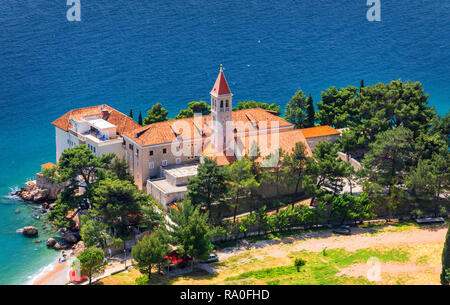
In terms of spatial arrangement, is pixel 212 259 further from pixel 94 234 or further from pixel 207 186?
pixel 94 234

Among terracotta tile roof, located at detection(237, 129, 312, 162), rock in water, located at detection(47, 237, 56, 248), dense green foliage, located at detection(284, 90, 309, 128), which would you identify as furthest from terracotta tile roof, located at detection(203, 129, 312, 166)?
rock in water, located at detection(47, 237, 56, 248)

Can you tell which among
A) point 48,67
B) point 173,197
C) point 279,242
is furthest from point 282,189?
point 48,67

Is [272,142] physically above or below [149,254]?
above

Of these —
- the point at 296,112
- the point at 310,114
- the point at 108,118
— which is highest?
the point at 296,112

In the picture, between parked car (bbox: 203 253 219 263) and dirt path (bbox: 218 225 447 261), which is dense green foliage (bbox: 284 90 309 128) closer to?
dirt path (bbox: 218 225 447 261)

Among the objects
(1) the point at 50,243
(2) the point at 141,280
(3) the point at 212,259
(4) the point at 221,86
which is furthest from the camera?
(1) the point at 50,243

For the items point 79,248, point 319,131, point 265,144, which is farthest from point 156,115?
point 79,248

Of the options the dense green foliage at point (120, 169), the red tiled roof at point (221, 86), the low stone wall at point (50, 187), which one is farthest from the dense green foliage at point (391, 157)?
the low stone wall at point (50, 187)

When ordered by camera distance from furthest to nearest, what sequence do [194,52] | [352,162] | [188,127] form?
→ 1. [194,52]
2. [352,162]
3. [188,127]

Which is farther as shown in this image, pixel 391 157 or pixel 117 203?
pixel 391 157
